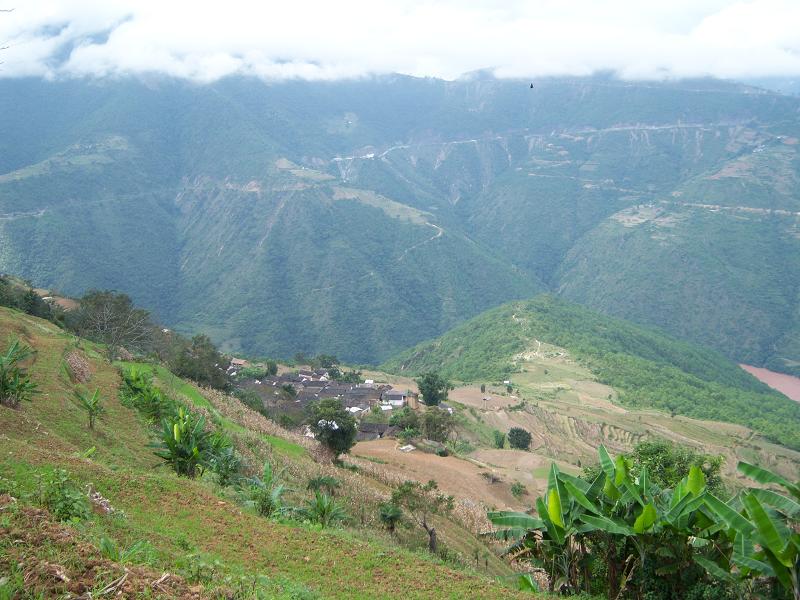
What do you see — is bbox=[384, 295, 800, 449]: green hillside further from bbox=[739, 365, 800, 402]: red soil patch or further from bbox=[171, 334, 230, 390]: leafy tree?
bbox=[171, 334, 230, 390]: leafy tree

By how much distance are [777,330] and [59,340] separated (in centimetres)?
14513

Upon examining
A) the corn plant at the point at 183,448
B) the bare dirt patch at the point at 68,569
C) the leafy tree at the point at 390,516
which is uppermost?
the bare dirt patch at the point at 68,569

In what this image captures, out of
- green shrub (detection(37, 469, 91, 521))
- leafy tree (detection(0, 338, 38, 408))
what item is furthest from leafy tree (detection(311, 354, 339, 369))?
green shrub (detection(37, 469, 91, 521))

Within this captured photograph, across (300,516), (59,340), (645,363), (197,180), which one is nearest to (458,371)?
(645,363)

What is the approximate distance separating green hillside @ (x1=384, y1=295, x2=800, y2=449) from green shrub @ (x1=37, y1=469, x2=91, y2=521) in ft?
230

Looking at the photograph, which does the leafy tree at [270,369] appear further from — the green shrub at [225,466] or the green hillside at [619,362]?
the green shrub at [225,466]

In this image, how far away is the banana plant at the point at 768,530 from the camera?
28.6 ft

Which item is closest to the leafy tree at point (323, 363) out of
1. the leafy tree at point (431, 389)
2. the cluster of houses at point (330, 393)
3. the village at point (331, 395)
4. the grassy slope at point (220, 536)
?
the village at point (331, 395)

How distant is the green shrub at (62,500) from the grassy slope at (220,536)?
27 cm

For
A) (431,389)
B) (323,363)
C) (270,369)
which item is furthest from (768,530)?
(323,363)

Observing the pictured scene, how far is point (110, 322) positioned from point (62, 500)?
3268cm

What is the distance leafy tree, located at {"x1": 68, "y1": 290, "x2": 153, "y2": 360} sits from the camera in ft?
121

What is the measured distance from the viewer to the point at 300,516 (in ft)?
46.6

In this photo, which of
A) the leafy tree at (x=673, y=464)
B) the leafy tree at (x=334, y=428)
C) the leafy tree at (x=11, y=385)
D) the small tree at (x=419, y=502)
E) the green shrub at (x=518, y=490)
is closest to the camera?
the leafy tree at (x=11, y=385)
